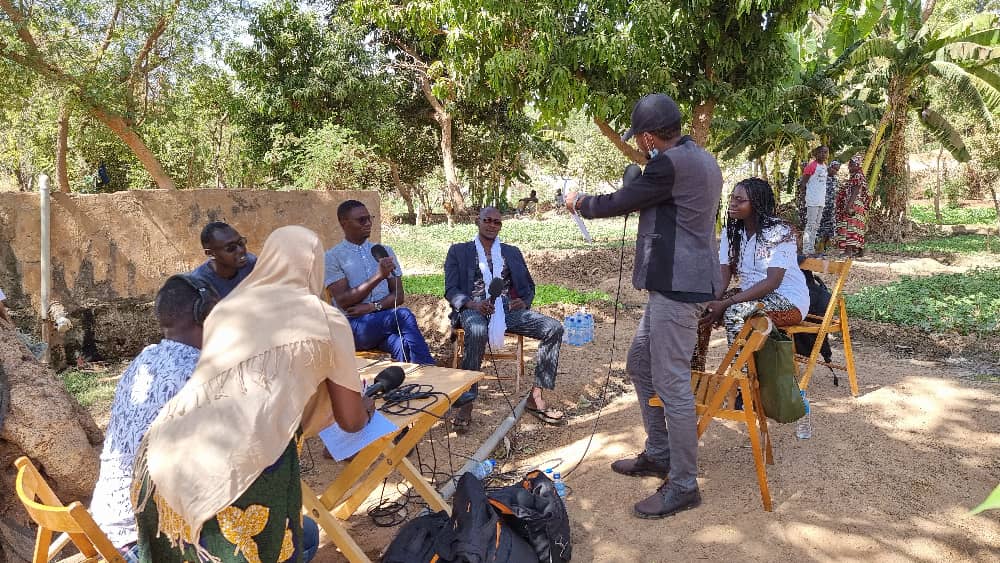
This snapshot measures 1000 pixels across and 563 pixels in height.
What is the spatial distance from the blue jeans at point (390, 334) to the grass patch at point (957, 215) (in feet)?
61.5

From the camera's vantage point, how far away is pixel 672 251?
3.22 m

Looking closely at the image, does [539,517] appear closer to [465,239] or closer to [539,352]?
[539,352]

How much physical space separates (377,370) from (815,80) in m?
15.5

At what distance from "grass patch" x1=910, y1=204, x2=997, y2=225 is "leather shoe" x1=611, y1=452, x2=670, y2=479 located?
18.6 m

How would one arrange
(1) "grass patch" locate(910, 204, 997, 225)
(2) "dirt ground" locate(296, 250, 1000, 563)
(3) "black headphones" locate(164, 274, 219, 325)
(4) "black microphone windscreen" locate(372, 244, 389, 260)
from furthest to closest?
1. (1) "grass patch" locate(910, 204, 997, 225)
2. (4) "black microphone windscreen" locate(372, 244, 389, 260)
3. (2) "dirt ground" locate(296, 250, 1000, 563)
4. (3) "black headphones" locate(164, 274, 219, 325)

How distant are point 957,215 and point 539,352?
22.0 metres

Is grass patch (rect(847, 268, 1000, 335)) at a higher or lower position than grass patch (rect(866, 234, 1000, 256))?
lower

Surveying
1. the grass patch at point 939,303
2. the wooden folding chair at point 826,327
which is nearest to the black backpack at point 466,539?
the wooden folding chair at point 826,327

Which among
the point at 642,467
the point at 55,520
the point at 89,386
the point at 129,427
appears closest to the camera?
the point at 55,520

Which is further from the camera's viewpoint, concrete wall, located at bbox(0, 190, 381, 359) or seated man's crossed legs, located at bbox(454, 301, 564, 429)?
concrete wall, located at bbox(0, 190, 381, 359)

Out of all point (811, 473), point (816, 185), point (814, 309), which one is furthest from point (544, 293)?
point (816, 185)

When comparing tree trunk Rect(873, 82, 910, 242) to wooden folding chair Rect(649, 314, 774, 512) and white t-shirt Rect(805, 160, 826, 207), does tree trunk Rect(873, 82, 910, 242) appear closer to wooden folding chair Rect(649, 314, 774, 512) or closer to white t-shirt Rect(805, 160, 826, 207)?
white t-shirt Rect(805, 160, 826, 207)

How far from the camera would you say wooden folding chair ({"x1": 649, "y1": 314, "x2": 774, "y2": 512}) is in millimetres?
3277

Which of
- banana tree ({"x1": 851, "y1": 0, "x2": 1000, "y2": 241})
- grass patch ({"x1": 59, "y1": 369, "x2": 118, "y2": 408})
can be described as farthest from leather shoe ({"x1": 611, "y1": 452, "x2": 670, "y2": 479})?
banana tree ({"x1": 851, "y1": 0, "x2": 1000, "y2": 241})
